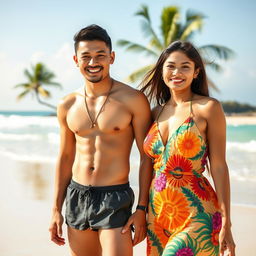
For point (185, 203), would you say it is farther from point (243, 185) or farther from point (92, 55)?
point (243, 185)

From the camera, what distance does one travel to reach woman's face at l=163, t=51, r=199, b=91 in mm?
2848

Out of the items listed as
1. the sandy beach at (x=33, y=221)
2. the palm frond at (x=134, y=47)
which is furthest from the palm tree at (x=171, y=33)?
the sandy beach at (x=33, y=221)

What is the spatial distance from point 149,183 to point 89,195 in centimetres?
44

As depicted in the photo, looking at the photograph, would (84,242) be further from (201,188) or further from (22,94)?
(22,94)

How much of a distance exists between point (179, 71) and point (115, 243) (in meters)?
1.26

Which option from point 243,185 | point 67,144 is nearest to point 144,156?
point 67,144

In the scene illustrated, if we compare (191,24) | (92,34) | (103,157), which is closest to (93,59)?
(92,34)

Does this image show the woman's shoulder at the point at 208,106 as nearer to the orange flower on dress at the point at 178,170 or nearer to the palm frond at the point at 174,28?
the orange flower on dress at the point at 178,170

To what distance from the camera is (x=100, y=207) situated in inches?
113

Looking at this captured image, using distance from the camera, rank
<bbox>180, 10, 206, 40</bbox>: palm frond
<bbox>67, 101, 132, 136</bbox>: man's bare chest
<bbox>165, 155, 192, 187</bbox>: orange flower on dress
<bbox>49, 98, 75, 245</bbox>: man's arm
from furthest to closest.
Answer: <bbox>180, 10, 206, 40</bbox>: palm frond → <bbox>49, 98, 75, 245</bbox>: man's arm → <bbox>67, 101, 132, 136</bbox>: man's bare chest → <bbox>165, 155, 192, 187</bbox>: orange flower on dress

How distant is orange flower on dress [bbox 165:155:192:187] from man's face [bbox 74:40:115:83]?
0.81 meters

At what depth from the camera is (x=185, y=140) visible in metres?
2.71

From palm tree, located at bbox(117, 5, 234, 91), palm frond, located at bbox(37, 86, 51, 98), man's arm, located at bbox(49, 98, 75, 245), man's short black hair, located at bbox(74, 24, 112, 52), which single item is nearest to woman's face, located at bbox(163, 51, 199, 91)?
man's short black hair, located at bbox(74, 24, 112, 52)

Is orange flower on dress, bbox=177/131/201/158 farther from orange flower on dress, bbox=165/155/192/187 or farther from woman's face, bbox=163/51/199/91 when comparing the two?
woman's face, bbox=163/51/199/91
